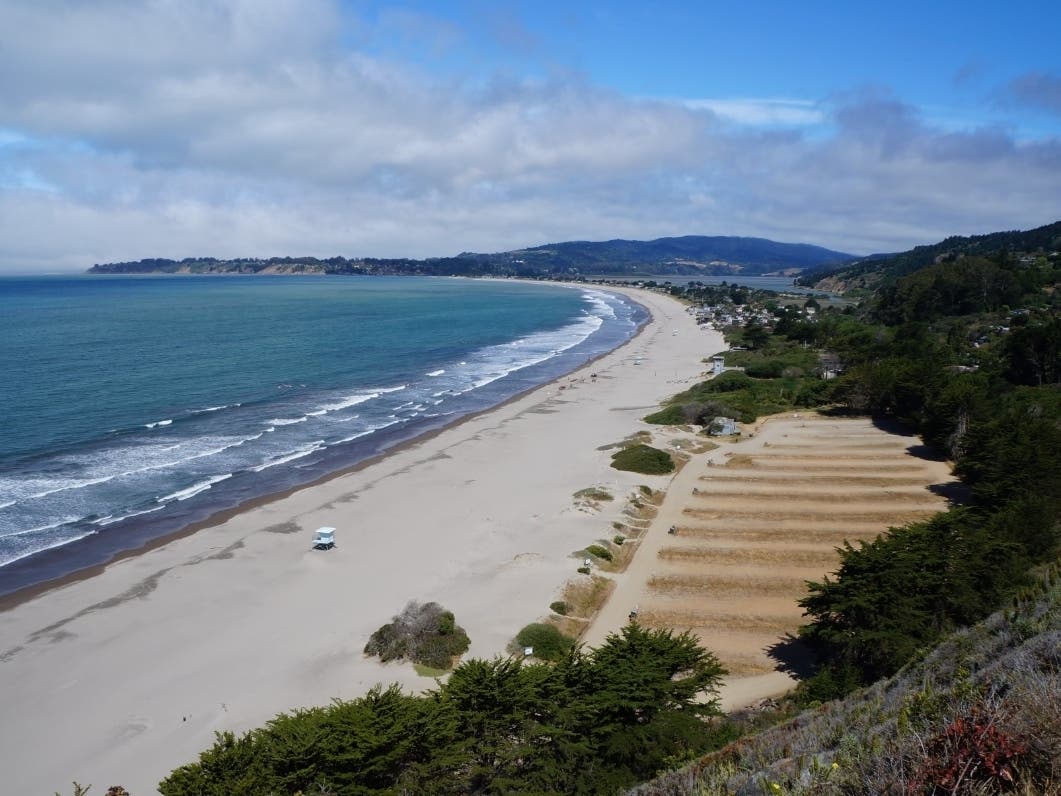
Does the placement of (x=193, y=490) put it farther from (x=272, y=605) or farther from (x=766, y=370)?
(x=766, y=370)

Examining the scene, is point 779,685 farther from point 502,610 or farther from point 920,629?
point 502,610

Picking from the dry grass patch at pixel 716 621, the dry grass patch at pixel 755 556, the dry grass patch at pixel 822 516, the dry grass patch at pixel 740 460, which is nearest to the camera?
the dry grass patch at pixel 716 621

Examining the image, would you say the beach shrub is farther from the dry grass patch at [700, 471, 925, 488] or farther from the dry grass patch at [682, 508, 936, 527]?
the dry grass patch at [682, 508, 936, 527]

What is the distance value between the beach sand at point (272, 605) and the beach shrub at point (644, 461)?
0.98 meters

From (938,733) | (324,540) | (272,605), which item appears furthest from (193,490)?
(938,733)

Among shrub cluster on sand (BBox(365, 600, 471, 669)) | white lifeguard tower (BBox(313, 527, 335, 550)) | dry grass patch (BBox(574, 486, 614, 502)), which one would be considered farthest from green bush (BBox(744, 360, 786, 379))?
shrub cluster on sand (BBox(365, 600, 471, 669))

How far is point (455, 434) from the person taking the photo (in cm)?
4838

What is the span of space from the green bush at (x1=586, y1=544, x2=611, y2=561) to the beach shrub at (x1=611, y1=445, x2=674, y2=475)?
10441 millimetres

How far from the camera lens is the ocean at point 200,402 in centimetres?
3369

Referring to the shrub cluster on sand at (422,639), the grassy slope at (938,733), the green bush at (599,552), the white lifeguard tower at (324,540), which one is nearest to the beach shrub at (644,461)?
the green bush at (599,552)

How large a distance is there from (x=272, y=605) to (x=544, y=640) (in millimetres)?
10352

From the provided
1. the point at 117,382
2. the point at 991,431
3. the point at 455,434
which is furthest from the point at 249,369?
the point at 991,431

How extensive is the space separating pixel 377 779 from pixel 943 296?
312 feet

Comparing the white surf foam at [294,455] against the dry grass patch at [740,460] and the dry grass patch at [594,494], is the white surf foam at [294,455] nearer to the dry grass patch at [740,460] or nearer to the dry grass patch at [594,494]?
the dry grass patch at [594,494]
